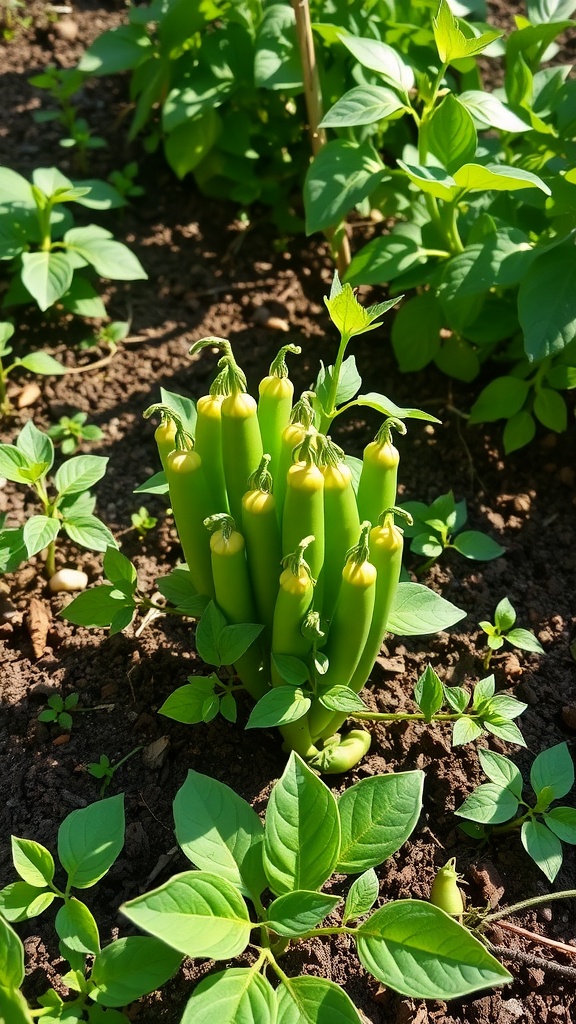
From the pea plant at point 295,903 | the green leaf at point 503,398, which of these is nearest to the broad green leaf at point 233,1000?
the pea plant at point 295,903

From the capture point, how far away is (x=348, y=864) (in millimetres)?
1468

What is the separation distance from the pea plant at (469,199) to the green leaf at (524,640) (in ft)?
2.09

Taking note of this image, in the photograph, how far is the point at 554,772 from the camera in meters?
1.74

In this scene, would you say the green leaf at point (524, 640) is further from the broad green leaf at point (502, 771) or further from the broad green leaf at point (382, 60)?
the broad green leaf at point (382, 60)

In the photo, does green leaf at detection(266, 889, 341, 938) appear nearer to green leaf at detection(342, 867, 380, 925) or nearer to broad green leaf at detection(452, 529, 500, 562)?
green leaf at detection(342, 867, 380, 925)

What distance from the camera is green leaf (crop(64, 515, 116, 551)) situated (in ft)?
6.43

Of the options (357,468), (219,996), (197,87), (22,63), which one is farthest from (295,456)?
(22,63)

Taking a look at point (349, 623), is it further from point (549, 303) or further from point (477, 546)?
point (549, 303)

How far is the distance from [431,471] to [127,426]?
91 cm

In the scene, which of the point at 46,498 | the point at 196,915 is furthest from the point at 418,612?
the point at 46,498

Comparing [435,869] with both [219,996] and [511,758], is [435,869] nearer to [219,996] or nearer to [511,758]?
[511,758]

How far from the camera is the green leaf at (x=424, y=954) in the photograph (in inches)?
49.8

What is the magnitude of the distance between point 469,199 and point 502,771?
157 cm

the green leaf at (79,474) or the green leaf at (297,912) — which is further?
the green leaf at (79,474)
